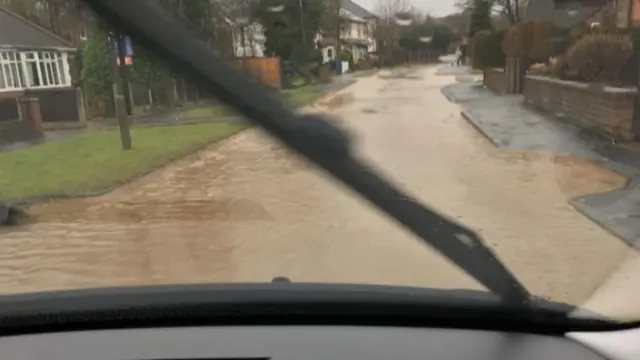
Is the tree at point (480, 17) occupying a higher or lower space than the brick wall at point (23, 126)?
higher

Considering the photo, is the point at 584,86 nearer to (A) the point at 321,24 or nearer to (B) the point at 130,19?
(A) the point at 321,24

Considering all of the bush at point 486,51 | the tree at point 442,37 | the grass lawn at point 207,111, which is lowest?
the grass lawn at point 207,111

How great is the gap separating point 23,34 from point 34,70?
0.17m

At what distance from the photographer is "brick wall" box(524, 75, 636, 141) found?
2.76m

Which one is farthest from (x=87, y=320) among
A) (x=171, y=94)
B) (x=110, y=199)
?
(x=110, y=199)

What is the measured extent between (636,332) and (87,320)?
58.2 inches

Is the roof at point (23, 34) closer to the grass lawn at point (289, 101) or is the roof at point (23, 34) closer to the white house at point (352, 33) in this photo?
the grass lawn at point (289, 101)

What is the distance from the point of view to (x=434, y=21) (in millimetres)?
2398

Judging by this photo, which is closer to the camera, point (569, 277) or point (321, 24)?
point (321, 24)

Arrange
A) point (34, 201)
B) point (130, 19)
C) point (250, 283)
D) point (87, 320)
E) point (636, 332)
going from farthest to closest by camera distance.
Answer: point (34, 201) → point (250, 283) → point (87, 320) → point (636, 332) → point (130, 19)

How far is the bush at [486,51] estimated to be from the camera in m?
2.72

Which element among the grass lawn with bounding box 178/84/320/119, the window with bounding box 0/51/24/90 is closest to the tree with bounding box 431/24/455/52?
the grass lawn with bounding box 178/84/320/119

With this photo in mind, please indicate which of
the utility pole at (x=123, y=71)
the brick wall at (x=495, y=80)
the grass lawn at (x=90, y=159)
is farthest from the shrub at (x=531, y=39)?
the utility pole at (x=123, y=71)

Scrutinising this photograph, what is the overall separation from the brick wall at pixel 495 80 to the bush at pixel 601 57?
0.30 m
